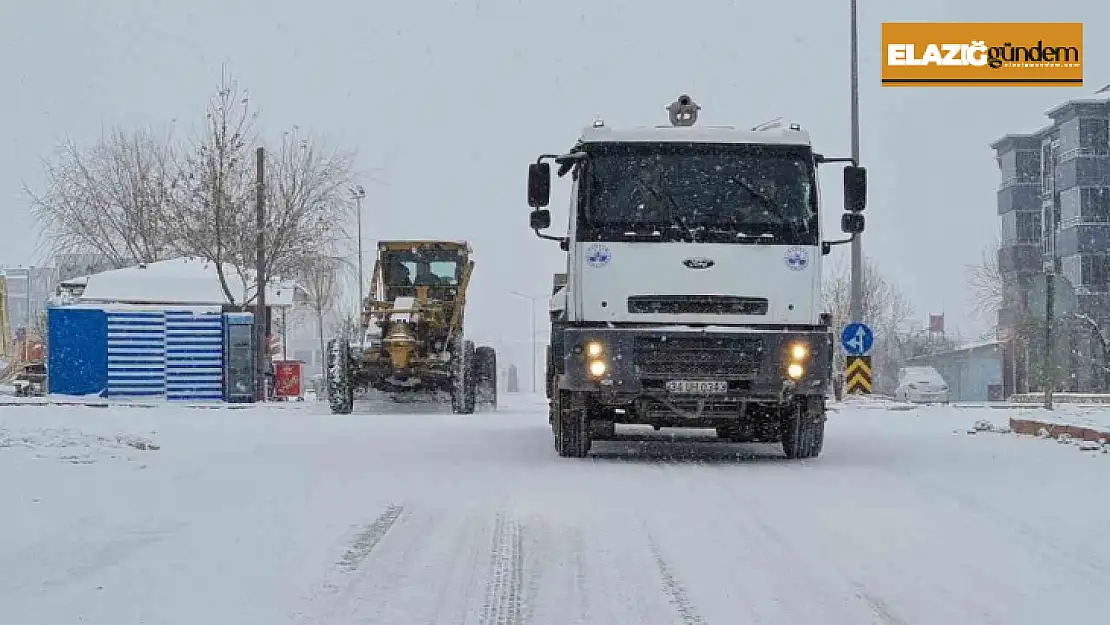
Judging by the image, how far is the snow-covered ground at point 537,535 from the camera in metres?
5.87

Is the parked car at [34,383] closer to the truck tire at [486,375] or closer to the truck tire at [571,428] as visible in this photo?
the truck tire at [486,375]

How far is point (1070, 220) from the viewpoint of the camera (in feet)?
200

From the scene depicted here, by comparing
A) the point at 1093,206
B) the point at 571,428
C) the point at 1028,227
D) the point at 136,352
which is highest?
the point at 1093,206

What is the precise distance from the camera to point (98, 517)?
804cm

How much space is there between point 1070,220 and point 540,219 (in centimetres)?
5375

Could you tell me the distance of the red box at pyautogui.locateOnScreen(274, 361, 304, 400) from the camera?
1419 inches

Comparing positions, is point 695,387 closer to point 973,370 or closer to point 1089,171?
point 1089,171

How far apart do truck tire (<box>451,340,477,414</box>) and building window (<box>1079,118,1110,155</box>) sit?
1743 inches

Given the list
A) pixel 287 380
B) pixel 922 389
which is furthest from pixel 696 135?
pixel 922 389

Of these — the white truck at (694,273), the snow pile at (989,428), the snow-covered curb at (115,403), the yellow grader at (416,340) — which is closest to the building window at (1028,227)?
the yellow grader at (416,340)

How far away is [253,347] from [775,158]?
18.4 metres

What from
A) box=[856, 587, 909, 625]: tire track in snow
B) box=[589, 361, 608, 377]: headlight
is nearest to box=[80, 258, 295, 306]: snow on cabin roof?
box=[589, 361, 608, 377]: headlight

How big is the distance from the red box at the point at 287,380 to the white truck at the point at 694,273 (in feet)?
81.1

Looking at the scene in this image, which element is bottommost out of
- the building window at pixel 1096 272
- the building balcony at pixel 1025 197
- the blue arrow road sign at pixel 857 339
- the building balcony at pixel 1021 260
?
the blue arrow road sign at pixel 857 339
